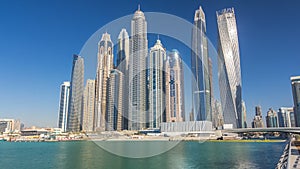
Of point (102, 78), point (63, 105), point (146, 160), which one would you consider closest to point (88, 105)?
point (102, 78)

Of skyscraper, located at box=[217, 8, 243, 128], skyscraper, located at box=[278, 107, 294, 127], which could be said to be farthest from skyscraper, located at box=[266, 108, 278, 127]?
skyscraper, located at box=[217, 8, 243, 128]

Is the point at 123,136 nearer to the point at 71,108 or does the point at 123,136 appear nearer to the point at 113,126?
the point at 113,126

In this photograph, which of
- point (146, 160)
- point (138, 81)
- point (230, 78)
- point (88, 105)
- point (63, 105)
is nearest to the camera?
point (146, 160)

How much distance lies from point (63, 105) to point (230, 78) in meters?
72.6

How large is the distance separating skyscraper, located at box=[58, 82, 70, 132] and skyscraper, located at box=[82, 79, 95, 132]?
1259 cm

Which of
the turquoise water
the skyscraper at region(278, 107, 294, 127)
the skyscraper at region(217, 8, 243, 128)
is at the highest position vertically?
the skyscraper at region(217, 8, 243, 128)

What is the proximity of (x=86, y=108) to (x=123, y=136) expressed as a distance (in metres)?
25.9

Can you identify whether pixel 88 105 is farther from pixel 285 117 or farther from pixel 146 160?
pixel 285 117

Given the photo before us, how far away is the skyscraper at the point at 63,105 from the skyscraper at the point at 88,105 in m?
12.6

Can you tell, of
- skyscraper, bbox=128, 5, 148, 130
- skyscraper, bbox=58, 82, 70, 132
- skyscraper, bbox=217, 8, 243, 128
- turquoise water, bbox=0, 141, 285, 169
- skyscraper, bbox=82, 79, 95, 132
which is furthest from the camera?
skyscraper, bbox=58, 82, 70, 132

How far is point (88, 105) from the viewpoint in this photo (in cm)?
9112

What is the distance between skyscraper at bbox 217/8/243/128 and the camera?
85.9 meters

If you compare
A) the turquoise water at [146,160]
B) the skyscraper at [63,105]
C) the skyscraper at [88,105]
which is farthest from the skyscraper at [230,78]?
the skyscraper at [63,105]

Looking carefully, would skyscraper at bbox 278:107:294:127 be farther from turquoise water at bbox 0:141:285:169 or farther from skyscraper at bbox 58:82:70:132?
skyscraper at bbox 58:82:70:132
